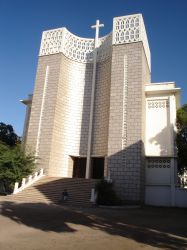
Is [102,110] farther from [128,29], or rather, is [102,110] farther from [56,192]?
[56,192]

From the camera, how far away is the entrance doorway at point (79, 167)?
23.4 meters

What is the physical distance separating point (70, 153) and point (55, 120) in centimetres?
313

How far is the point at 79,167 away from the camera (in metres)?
23.6

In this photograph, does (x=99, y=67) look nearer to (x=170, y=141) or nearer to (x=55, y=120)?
(x=55, y=120)

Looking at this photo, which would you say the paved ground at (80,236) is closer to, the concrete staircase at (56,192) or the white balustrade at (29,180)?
the concrete staircase at (56,192)

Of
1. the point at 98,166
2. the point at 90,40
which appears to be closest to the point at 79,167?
the point at 98,166

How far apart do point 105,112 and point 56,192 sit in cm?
800

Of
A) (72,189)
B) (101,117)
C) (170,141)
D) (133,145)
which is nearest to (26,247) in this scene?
(72,189)

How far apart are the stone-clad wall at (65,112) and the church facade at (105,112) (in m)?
0.08

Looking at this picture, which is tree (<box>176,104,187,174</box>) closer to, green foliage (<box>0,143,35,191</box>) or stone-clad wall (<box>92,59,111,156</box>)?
stone-clad wall (<box>92,59,111,156</box>)

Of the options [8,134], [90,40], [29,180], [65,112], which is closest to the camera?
[29,180]

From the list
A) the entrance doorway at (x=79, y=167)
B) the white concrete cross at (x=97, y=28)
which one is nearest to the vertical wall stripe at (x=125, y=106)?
the white concrete cross at (x=97, y=28)

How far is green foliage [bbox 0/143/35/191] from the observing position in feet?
58.5

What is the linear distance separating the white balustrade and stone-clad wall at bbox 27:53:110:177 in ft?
1.94
